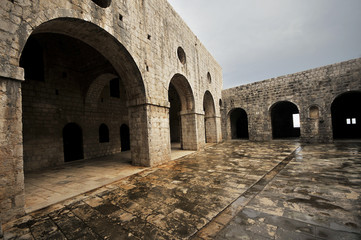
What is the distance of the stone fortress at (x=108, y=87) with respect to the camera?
3.12 m

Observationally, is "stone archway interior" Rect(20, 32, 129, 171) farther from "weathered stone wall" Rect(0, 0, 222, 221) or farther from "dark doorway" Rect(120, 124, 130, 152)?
"dark doorway" Rect(120, 124, 130, 152)

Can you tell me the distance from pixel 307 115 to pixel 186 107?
32.4ft

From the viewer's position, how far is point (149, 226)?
103 inches

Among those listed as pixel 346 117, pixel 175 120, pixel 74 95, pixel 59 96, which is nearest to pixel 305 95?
pixel 346 117

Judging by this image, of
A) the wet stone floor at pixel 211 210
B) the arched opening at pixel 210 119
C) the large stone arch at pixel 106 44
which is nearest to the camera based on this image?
the wet stone floor at pixel 211 210

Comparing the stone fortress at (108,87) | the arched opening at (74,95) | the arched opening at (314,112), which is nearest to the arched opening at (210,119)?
the stone fortress at (108,87)

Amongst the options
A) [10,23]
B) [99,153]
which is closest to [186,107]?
[99,153]

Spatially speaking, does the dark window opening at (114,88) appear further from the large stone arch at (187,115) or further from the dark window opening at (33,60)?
the large stone arch at (187,115)

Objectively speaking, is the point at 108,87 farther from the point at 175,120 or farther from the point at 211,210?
the point at 211,210

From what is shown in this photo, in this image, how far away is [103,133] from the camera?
10.3m

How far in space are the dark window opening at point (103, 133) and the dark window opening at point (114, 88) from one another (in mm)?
2317

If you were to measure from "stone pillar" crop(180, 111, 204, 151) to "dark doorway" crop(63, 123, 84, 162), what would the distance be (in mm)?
6273

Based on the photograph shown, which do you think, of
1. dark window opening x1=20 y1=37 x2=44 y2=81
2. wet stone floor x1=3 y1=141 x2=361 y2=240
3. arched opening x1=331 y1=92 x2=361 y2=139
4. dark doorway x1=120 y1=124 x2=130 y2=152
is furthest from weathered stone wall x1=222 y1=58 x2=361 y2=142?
dark window opening x1=20 y1=37 x2=44 y2=81

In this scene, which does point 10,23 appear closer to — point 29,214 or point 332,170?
point 29,214
